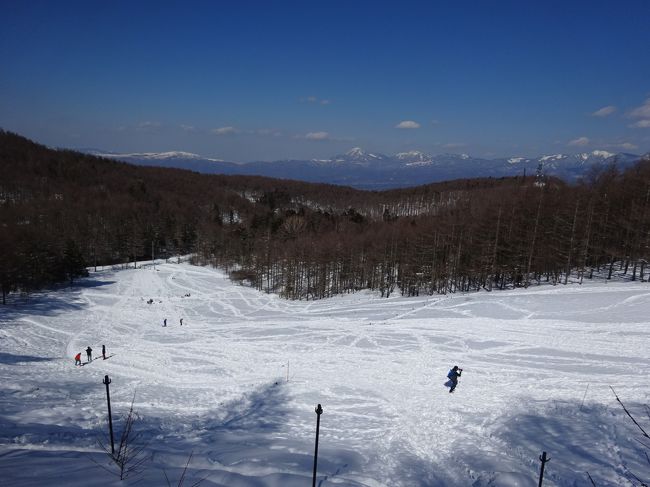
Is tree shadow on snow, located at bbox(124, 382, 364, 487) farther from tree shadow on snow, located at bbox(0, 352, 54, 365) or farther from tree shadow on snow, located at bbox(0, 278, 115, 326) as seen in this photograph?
tree shadow on snow, located at bbox(0, 278, 115, 326)

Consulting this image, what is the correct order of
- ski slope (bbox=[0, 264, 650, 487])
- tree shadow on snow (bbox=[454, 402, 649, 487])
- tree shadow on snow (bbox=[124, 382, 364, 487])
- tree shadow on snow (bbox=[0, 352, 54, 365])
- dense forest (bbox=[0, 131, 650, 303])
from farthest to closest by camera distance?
dense forest (bbox=[0, 131, 650, 303]), tree shadow on snow (bbox=[0, 352, 54, 365]), ski slope (bbox=[0, 264, 650, 487]), tree shadow on snow (bbox=[454, 402, 649, 487]), tree shadow on snow (bbox=[124, 382, 364, 487])

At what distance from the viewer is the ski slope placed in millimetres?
10070

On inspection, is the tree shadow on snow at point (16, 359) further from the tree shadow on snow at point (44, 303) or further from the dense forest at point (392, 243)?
the dense forest at point (392, 243)

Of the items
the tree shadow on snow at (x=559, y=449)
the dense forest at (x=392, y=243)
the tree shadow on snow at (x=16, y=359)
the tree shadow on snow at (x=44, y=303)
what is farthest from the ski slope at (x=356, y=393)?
the dense forest at (x=392, y=243)

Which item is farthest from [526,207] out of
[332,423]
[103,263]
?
[103,263]

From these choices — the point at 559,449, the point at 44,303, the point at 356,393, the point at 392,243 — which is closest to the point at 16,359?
the point at 356,393

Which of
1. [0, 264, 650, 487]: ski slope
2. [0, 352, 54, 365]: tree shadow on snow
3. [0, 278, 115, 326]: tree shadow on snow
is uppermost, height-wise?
[0, 264, 650, 487]: ski slope

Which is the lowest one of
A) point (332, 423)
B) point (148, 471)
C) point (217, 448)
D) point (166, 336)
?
point (166, 336)

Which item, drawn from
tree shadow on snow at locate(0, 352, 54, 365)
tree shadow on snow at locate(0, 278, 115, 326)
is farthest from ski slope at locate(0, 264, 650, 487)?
tree shadow on snow at locate(0, 278, 115, 326)

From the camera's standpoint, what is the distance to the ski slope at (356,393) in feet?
33.0

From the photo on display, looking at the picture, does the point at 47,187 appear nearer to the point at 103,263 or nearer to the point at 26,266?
the point at 103,263

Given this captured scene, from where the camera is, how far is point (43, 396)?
17.0 metres

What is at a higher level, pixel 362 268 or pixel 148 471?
pixel 148 471

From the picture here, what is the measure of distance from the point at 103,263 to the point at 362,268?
7405 centimetres
